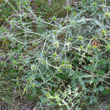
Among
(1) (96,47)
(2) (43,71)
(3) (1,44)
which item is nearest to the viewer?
(1) (96,47)

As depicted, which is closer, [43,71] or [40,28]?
[43,71]

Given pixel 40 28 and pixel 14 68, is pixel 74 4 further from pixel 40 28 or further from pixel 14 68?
pixel 14 68

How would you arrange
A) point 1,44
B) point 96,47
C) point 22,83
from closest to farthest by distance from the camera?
point 96,47, point 22,83, point 1,44

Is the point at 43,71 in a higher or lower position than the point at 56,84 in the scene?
higher

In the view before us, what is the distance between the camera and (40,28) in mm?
2453

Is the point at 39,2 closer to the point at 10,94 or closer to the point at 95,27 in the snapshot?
the point at 95,27

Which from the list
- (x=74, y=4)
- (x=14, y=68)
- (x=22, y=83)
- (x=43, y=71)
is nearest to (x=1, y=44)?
(x=14, y=68)

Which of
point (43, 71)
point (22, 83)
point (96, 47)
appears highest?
point (96, 47)

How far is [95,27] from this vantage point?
2.31 m

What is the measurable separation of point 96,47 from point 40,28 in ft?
2.25

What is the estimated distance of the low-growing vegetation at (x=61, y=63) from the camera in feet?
6.73

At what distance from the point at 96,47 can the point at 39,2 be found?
0.99m

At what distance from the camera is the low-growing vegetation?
2051 mm

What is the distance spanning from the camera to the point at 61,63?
2152 mm
